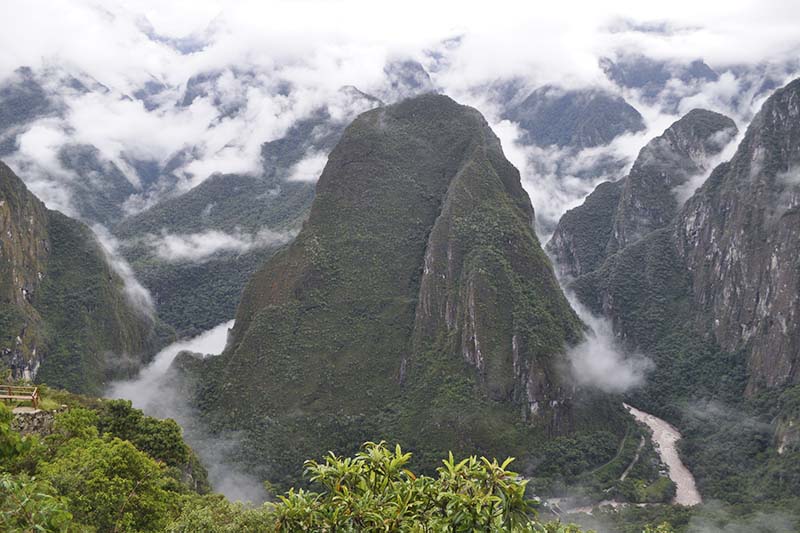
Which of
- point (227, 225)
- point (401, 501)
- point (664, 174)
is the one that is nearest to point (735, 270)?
point (664, 174)

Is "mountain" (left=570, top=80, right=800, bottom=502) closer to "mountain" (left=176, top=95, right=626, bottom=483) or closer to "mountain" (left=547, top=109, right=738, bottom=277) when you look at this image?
"mountain" (left=176, top=95, right=626, bottom=483)

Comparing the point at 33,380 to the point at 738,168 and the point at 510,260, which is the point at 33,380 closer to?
the point at 510,260

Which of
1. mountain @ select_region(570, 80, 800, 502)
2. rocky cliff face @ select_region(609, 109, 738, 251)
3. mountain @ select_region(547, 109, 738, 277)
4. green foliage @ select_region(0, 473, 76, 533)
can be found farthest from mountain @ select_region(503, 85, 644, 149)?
green foliage @ select_region(0, 473, 76, 533)

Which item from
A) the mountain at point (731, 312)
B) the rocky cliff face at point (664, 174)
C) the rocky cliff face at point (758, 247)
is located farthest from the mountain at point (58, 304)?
the rocky cliff face at point (664, 174)

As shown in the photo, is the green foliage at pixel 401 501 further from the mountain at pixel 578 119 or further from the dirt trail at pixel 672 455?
the mountain at pixel 578 119

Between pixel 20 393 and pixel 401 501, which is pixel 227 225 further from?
pixel 401 501
